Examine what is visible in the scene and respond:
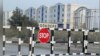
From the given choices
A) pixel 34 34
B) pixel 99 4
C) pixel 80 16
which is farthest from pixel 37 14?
pixel 34 34

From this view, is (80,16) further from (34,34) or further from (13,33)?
(34,34)

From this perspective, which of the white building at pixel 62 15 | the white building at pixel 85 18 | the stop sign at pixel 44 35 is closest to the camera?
the stop sign at pixel 44 35

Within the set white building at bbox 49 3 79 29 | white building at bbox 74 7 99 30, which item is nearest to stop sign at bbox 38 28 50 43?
white building at bbox 74 7 99 30

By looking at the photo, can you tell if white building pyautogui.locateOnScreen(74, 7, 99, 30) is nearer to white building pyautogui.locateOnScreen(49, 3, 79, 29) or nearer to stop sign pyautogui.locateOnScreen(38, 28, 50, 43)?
white building pyautogui.locateOnScreen(49, 3, 79, 29)

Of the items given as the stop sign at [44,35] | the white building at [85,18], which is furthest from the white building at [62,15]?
the stop sign at [44,35]

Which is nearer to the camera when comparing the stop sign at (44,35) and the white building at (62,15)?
the stop sign at (44,35)

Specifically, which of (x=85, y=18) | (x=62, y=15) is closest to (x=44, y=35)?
(x=85, y=18)

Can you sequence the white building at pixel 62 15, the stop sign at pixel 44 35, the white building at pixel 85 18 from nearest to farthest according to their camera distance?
the stop sign at pixel 44 35
the white building at pixel 85 18
the white building at pixel 62 15

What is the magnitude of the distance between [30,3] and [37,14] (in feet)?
9.20

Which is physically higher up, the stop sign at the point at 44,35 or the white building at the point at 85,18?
the white building at the point at 85,18

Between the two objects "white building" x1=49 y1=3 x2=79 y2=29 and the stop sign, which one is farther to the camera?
"white building" x1=49 y1=3 x2=79 y2=29

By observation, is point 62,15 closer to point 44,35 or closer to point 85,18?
point 85,18

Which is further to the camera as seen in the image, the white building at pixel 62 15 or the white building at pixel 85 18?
the white building at pixel 62 15

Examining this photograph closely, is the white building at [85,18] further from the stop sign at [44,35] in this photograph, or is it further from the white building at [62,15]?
the stop sign at [44,35]
